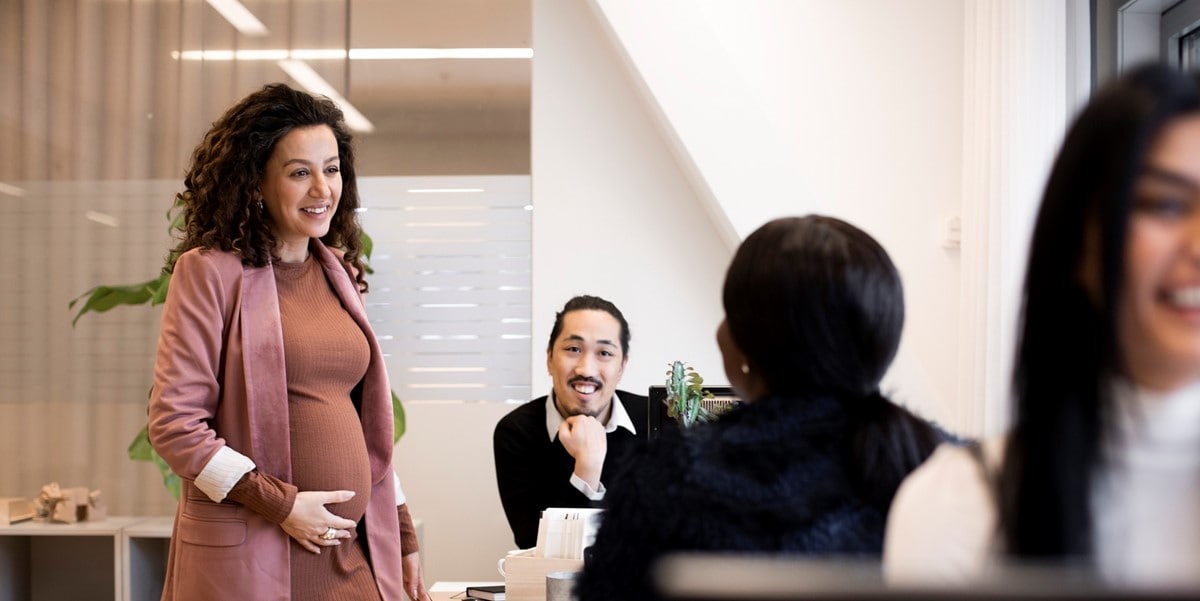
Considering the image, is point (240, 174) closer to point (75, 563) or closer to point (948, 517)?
point (948, 517)

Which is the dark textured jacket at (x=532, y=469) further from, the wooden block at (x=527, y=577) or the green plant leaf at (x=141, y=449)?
the green plant leaf at (x=141, y=449)

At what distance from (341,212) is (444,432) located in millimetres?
2223

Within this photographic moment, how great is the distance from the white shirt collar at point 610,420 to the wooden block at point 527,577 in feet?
2.59

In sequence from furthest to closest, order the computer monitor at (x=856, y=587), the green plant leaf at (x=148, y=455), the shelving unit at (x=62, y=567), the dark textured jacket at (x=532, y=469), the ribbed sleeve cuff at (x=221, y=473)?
the shelving unit at (x=62, y=567) < the green plant leaf at (x=148, y=455) < the dark textured jacket at (x=532, y=469) < the ribbed sleeve cuff at (x=221, y=473) < the computer monitor at (x=856, y=587)

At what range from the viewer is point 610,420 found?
278cm

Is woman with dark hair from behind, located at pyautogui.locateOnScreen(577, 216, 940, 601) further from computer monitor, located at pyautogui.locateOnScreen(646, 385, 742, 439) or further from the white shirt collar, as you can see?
the white shirt collar

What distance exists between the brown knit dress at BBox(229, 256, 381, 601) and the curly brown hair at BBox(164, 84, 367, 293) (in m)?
0.10

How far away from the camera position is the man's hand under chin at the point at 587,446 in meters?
2.56

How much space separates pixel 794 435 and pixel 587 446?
150 cm

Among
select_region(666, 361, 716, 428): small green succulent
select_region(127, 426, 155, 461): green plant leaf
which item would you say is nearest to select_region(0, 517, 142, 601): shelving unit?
select_region(127, 426, 155, 461): green plant leaf

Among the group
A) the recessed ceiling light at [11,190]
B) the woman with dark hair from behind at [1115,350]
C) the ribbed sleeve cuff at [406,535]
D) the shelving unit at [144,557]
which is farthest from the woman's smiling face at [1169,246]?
the recessed ceiling light at [11,190]

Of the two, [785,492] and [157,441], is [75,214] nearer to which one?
[157,441]


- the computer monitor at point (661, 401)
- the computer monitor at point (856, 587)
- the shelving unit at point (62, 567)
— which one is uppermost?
the computer monitor at point (856, 587)

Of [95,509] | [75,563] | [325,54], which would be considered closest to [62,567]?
[75,563]
